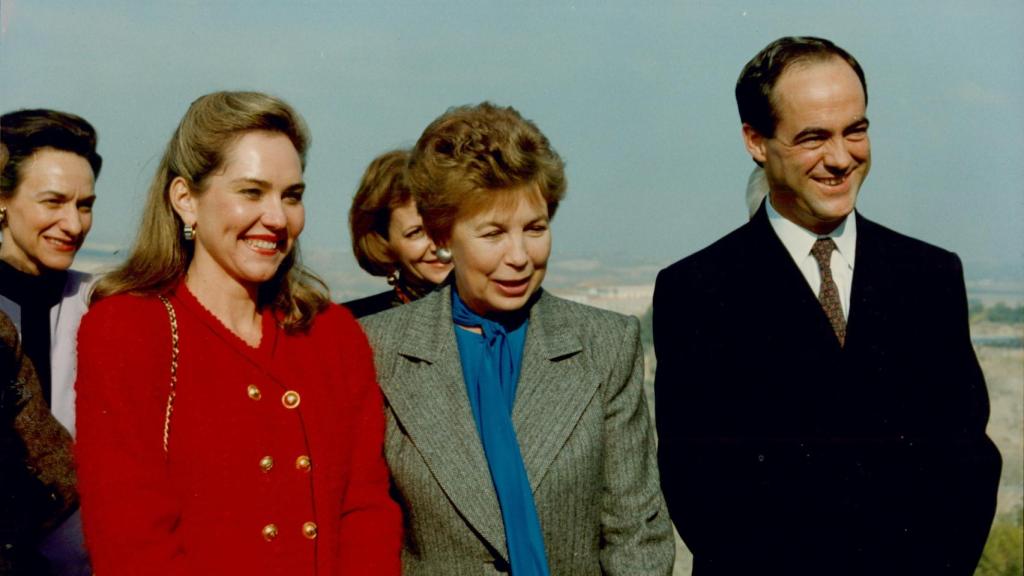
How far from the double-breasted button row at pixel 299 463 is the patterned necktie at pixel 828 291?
1.50 metres

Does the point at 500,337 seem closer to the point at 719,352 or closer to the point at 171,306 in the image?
the point at 719,352

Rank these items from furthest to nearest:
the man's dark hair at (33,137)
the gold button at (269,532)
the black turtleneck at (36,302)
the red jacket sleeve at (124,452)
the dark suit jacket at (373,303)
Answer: the dark suit jacket at (373,303)
the man's dark hair at (33,137)
the black turtleneck at (36,302)
the gold button at (269,532)
the red jacket sleeve at (124,452)

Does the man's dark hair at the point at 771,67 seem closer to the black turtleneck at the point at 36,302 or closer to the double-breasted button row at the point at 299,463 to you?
the double-breasted button row at the point at 299,463

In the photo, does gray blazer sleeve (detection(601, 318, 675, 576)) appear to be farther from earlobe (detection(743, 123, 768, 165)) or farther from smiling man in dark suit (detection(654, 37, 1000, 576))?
earlobe (detection(743, 123, 768, 165))

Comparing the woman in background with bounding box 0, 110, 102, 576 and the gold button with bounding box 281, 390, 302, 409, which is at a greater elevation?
the woman in background with bounding box 0, 110, 102, 576

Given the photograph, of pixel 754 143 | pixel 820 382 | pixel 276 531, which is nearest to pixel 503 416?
pixel 276 531

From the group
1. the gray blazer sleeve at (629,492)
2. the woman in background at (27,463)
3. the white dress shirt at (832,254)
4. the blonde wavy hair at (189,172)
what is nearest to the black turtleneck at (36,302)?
the woman in background at (27,463)

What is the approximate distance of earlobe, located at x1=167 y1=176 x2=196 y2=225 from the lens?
2883 mm

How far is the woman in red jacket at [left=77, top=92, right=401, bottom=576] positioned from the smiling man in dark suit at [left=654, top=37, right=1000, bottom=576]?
93 cm

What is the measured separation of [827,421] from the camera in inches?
120

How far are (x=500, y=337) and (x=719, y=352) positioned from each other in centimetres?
64

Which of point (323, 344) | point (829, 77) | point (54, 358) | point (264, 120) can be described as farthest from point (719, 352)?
point (54, 358)

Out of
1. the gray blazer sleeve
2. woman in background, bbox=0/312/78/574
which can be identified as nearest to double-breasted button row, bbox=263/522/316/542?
woman in background, bbox=0/312/78/574

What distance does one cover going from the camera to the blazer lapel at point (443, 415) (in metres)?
2.89
